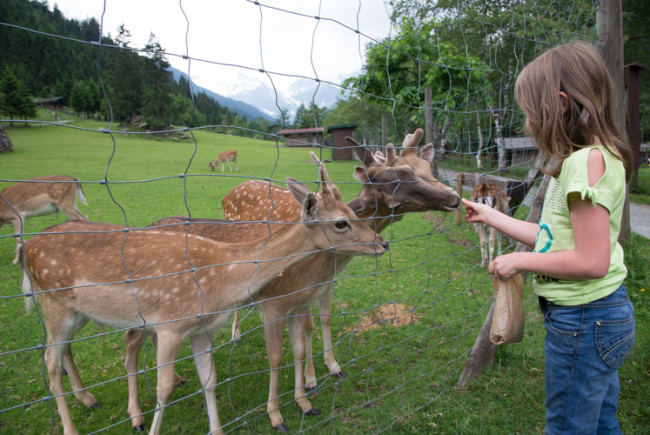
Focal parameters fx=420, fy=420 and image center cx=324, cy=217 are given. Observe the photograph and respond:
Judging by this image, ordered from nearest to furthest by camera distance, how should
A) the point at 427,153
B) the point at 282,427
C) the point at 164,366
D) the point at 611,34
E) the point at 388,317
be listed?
the point at 164,366
the point at 282,427
the point at 611,34
the point at 427,153
the point at 388,317

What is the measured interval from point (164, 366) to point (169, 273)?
0.57m

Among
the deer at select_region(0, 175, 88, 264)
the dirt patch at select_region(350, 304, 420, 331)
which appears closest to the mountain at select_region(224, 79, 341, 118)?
the dirt patch at select_region(350, 304, 420, 331)

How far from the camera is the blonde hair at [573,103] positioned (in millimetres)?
1633

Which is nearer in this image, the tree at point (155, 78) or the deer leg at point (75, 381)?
the tree at point (155, 78)

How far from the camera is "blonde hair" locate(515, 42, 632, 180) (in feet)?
5.36

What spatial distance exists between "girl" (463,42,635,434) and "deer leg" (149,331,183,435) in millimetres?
1900

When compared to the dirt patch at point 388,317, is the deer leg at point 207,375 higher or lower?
higher

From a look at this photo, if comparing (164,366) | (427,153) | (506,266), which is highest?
(427,153)

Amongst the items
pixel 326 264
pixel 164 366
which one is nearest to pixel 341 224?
pixel 326 264

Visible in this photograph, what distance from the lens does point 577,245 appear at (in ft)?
5.05

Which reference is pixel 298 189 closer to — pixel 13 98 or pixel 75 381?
pixel 75 381

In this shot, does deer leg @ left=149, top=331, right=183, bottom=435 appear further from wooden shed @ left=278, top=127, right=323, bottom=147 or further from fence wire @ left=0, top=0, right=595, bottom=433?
wooden shed @ left=278, top=127, right=323, bottom=147

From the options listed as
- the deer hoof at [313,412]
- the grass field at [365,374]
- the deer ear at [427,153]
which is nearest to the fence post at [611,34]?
the deer ear at [427,153]

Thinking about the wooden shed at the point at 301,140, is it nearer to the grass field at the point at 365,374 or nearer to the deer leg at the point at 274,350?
the grass field at the point at 365,374
